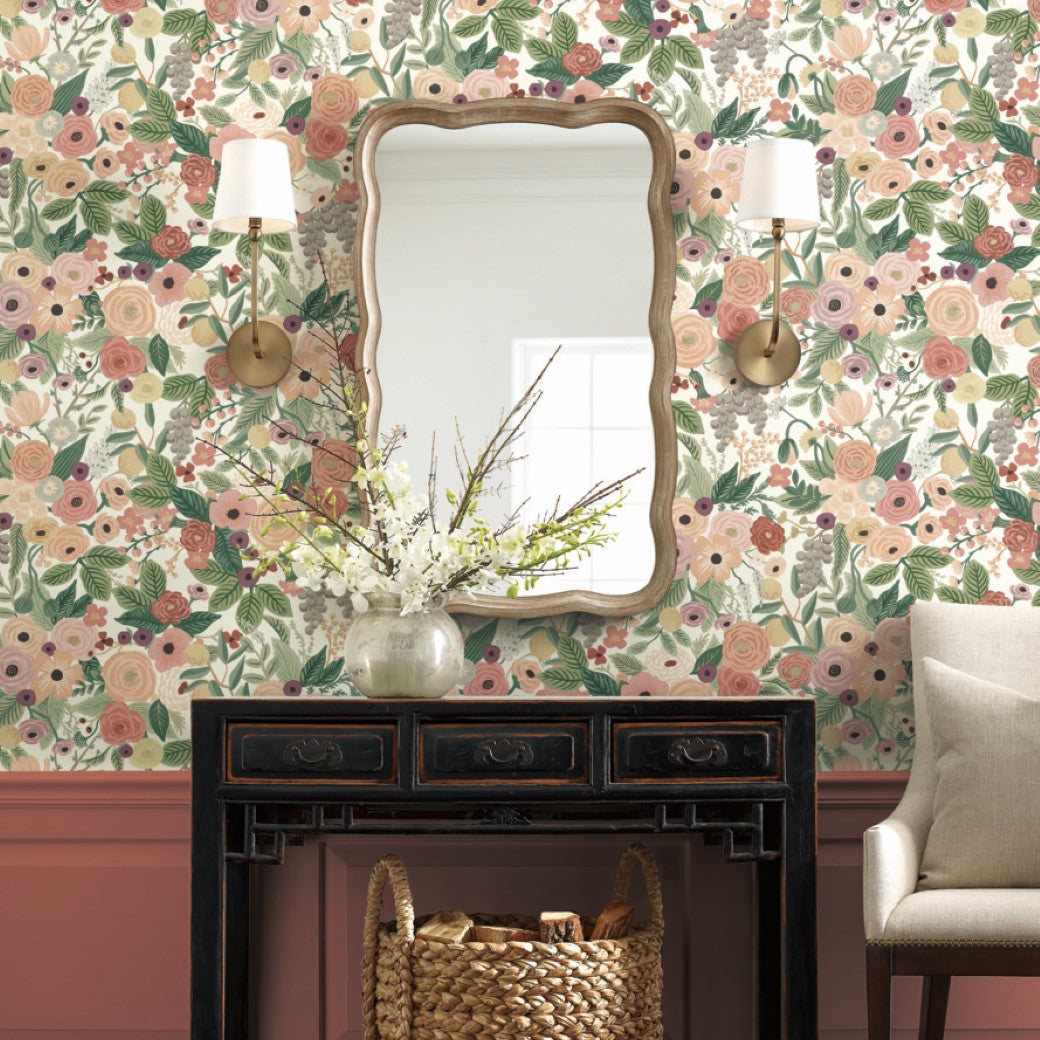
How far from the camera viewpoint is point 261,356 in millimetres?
2676

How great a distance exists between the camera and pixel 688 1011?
258cm

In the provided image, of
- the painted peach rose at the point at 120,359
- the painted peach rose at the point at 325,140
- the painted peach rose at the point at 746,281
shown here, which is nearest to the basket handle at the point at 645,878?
the painted peach rose at the point at 746,281

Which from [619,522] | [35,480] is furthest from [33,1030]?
[619,522]

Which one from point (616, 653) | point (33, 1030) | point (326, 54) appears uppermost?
point (326, 54)

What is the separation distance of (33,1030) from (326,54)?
224 centimetres

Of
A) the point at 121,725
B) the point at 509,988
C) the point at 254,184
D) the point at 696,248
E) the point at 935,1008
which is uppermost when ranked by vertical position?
the point at 254,184

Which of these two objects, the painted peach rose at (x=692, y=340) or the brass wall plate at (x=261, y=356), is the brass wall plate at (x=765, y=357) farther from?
the brass wall plate at (x=261, y=356)

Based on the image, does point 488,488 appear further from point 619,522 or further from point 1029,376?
point 1029,376

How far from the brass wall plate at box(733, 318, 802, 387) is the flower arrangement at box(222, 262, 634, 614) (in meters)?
0.37

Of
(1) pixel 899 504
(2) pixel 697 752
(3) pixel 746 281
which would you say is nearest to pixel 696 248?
(3) pixel 746 281

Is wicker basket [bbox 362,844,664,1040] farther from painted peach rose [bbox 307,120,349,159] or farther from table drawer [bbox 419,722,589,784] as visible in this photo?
painted peach rose [bbox 307,120,349,159]

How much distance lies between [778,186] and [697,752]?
1182 millimetres

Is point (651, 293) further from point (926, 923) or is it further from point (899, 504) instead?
point (926, 923)

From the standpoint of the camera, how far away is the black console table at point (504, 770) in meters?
2.17
